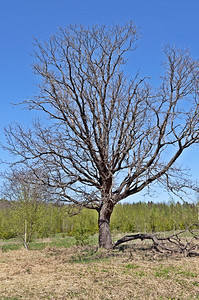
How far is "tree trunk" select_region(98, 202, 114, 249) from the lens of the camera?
1264cm

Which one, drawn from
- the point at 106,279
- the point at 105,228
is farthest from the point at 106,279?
the point at 105,228

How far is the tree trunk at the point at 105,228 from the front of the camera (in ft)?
41.5

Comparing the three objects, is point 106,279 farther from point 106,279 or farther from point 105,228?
point 105,228

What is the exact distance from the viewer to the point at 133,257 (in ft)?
32.3

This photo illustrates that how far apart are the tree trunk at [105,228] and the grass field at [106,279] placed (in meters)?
2.76

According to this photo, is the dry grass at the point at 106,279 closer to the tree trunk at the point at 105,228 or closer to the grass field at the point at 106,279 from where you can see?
the grass field at the point at 106,279

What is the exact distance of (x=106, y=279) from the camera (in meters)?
7.11

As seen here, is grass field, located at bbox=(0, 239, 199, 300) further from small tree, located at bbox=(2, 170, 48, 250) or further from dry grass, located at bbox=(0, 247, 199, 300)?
small tree, located at bbox=(2, 170, 48, 250)

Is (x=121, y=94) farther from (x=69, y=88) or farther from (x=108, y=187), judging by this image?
(x=108, y=187)

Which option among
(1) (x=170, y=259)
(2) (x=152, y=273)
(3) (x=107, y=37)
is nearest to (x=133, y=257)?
(1) (x=170, y=259)

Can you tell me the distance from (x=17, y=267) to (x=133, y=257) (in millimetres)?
3686

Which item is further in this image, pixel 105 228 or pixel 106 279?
pixel 105 228

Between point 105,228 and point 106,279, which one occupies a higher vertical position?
point 105,228

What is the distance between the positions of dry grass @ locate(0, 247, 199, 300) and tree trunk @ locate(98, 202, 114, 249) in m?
2.76
